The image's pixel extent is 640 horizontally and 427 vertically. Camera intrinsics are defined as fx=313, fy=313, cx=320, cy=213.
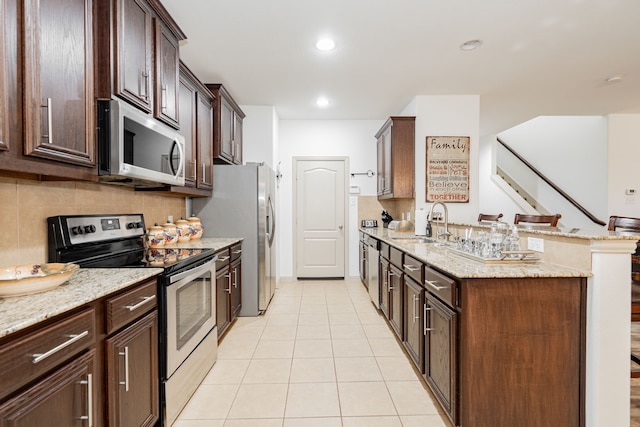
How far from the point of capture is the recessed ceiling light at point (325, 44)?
8.80 ft

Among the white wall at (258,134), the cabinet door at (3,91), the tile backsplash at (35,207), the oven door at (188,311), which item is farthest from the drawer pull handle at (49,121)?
the white wall at (258,134)

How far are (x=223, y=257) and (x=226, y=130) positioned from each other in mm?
1674

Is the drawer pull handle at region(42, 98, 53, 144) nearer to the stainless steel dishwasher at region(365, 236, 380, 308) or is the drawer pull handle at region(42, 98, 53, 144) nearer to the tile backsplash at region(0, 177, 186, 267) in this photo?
the tile backsplash at region(0, 177, 186, 267)

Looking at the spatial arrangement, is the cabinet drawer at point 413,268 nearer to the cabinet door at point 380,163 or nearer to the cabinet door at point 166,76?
the cabinet door at point 166,76

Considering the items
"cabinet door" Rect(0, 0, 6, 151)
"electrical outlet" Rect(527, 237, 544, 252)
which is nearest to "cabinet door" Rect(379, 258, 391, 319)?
"electrical outlet" Rect(527, 237, 544, 252)

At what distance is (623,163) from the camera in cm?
469

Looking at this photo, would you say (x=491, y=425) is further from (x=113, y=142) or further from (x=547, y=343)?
(x=113, y=142)

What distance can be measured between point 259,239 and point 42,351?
8.22ft

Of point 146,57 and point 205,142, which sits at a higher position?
point 146,57

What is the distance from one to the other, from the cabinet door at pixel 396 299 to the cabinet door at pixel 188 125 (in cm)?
199

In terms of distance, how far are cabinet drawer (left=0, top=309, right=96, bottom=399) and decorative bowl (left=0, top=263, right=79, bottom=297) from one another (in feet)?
0.69

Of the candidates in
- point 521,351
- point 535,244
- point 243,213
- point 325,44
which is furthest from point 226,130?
point 521,351

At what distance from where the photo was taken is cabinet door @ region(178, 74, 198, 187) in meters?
2.70

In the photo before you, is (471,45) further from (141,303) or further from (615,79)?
(141,303)
